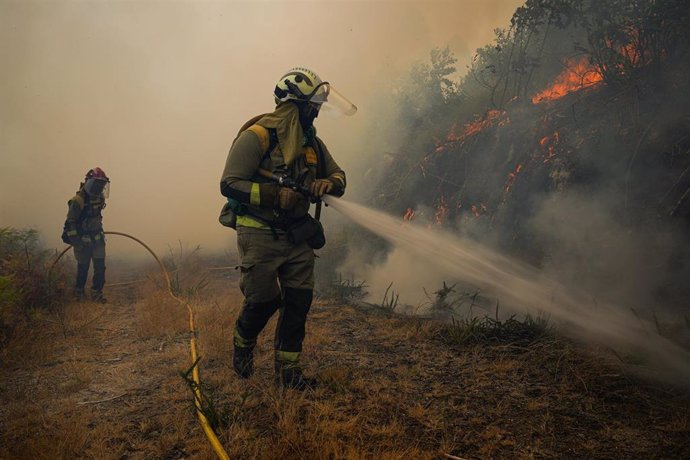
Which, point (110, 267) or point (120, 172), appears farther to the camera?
point (120, 172)

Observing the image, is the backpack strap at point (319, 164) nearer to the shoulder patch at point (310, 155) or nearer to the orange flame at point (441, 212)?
the shoulder patch at point (310, 155)

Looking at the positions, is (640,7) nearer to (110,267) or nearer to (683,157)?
(683,157)

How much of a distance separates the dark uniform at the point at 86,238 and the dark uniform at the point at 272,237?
216 inches

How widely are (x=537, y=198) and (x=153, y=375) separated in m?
5.88

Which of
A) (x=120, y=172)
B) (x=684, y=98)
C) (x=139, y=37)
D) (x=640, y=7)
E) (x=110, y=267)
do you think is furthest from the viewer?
(x=139, y=37)

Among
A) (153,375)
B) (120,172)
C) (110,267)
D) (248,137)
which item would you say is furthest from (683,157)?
(120,172)

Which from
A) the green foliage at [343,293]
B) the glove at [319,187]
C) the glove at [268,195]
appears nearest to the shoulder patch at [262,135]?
the glove at [268,195]

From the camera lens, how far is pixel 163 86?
2545 cm

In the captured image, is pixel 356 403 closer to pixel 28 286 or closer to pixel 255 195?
pixel 255 195

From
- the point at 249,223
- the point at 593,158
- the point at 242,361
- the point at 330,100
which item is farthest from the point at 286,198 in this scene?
the point at 593,158

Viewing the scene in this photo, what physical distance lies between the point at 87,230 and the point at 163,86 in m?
21.1

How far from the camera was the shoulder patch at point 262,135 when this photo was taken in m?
3.17

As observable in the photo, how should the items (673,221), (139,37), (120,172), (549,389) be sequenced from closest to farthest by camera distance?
(549,389), (673,221), (120,172), (139,37)

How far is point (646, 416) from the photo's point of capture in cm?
267
